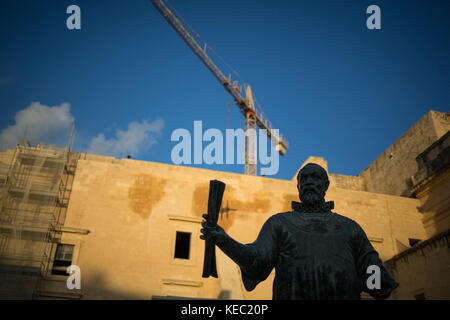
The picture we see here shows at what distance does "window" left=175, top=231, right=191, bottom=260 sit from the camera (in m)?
18.8

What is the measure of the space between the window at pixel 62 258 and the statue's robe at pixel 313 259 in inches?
601

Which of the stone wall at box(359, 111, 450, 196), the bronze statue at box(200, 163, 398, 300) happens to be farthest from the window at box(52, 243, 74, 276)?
the stone wall at box(359, 111, 450, 196)

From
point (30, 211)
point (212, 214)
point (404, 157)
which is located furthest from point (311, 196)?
point (404, 157)

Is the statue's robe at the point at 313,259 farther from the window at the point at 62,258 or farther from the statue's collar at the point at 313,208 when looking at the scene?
the window at the point at 62,258

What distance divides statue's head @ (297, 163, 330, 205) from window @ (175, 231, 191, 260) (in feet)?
51.6

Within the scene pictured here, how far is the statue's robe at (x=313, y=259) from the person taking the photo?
2.79 m

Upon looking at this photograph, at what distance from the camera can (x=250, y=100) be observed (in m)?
45.2

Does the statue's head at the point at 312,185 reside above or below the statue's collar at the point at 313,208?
above

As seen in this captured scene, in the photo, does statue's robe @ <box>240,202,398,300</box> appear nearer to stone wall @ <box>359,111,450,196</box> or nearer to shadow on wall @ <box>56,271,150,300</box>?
shadow on wall @ <box>56,271,150,300</box>

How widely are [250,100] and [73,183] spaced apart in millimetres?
30080

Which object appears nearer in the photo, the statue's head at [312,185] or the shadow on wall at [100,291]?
the statue's head at [312,185]

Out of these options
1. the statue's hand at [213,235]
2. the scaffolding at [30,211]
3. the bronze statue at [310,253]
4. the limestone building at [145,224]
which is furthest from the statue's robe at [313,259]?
the scaffolding at [30,211]
